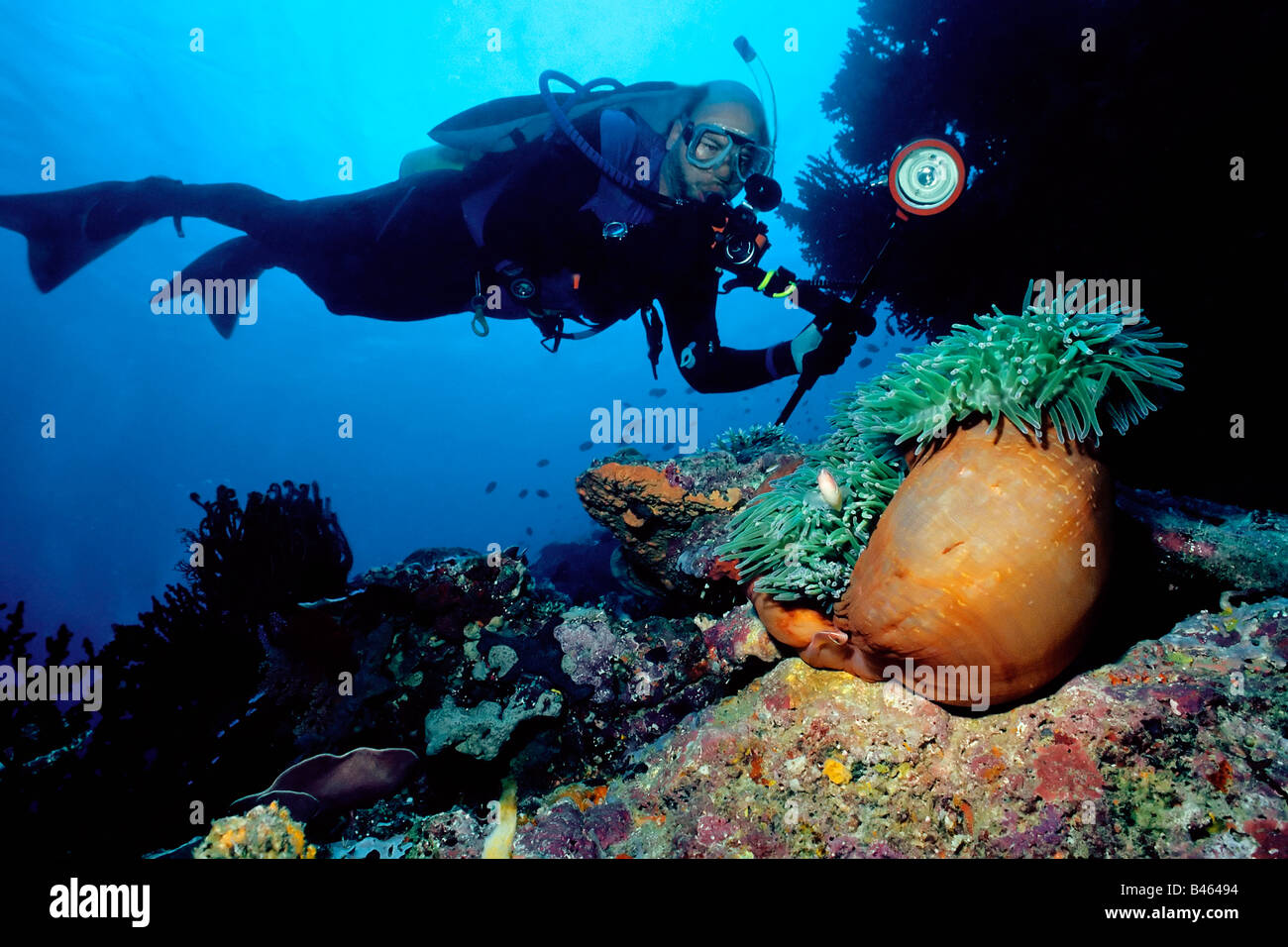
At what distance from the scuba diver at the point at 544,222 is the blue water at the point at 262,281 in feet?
13.2

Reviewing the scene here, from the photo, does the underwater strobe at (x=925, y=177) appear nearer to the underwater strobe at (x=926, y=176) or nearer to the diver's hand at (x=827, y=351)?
the underwater strobe at (x=926, y=176)

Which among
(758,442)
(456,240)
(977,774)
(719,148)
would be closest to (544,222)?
(456,240)

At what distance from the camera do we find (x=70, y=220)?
658 centimetres

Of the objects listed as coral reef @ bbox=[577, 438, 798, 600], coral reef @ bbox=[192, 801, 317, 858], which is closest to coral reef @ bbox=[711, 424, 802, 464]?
coral reef @ bbox=[577, 438, 798, 600]

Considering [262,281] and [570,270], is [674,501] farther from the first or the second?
[262,281]

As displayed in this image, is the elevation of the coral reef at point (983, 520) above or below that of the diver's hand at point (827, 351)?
below

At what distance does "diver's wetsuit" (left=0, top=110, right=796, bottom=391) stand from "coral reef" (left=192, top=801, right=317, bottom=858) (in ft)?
15.2

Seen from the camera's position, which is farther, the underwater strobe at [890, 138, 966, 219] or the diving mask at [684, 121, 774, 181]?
the diving mask at [684, 121, 774, 181]

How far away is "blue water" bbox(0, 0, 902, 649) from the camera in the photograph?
25234 mm

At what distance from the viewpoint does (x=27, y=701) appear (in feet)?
11.3

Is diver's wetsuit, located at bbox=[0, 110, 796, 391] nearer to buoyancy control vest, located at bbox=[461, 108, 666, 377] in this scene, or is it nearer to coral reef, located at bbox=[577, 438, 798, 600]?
buoyancy control vest, located at bbox=[461, 108, 666, 377]

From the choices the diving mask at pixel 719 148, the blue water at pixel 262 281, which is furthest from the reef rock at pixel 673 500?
the blue water at pixel 262 281

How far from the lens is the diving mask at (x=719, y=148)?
5.55 metres
